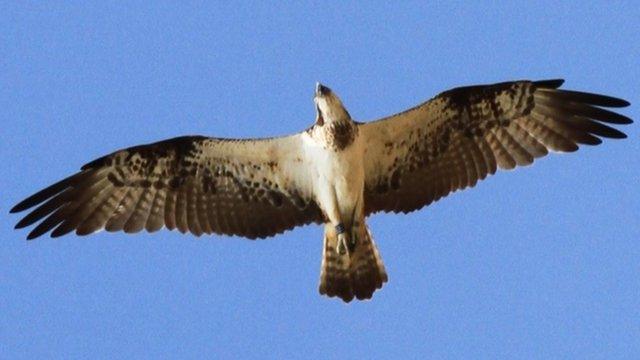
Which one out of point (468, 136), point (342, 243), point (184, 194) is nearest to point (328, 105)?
point (342, 243)

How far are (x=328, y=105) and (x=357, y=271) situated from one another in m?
1.72

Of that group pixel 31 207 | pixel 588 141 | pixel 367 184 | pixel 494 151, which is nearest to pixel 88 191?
pixel 31 207

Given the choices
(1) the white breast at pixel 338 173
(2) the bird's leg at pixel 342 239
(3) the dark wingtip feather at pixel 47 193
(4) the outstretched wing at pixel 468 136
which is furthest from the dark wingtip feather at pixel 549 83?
(3) the dark wingtip feather at pixel 47 193

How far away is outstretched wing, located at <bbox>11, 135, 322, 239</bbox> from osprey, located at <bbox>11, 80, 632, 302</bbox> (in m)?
0.01

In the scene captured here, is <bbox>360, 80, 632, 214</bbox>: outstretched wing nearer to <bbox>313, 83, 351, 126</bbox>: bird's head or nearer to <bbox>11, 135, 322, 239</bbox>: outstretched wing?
<bbox>313, 83, 351, 126</bbox>: bird's head

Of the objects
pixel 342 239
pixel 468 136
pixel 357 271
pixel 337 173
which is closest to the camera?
pixel 337 173

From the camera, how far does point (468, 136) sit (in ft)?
46.7

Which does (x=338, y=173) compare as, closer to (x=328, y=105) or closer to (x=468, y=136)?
(x=328, y=105)

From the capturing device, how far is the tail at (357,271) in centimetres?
1399

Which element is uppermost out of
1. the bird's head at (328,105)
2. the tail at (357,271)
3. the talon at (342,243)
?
the bird's head at (328,105)

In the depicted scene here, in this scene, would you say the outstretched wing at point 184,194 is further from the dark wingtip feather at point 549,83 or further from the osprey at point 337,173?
the dark wingtip feather at point 549,83

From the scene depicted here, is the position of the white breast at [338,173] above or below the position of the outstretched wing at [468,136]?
below

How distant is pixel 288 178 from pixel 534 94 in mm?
2571

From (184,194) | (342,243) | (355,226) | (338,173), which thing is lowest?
(342,243)
